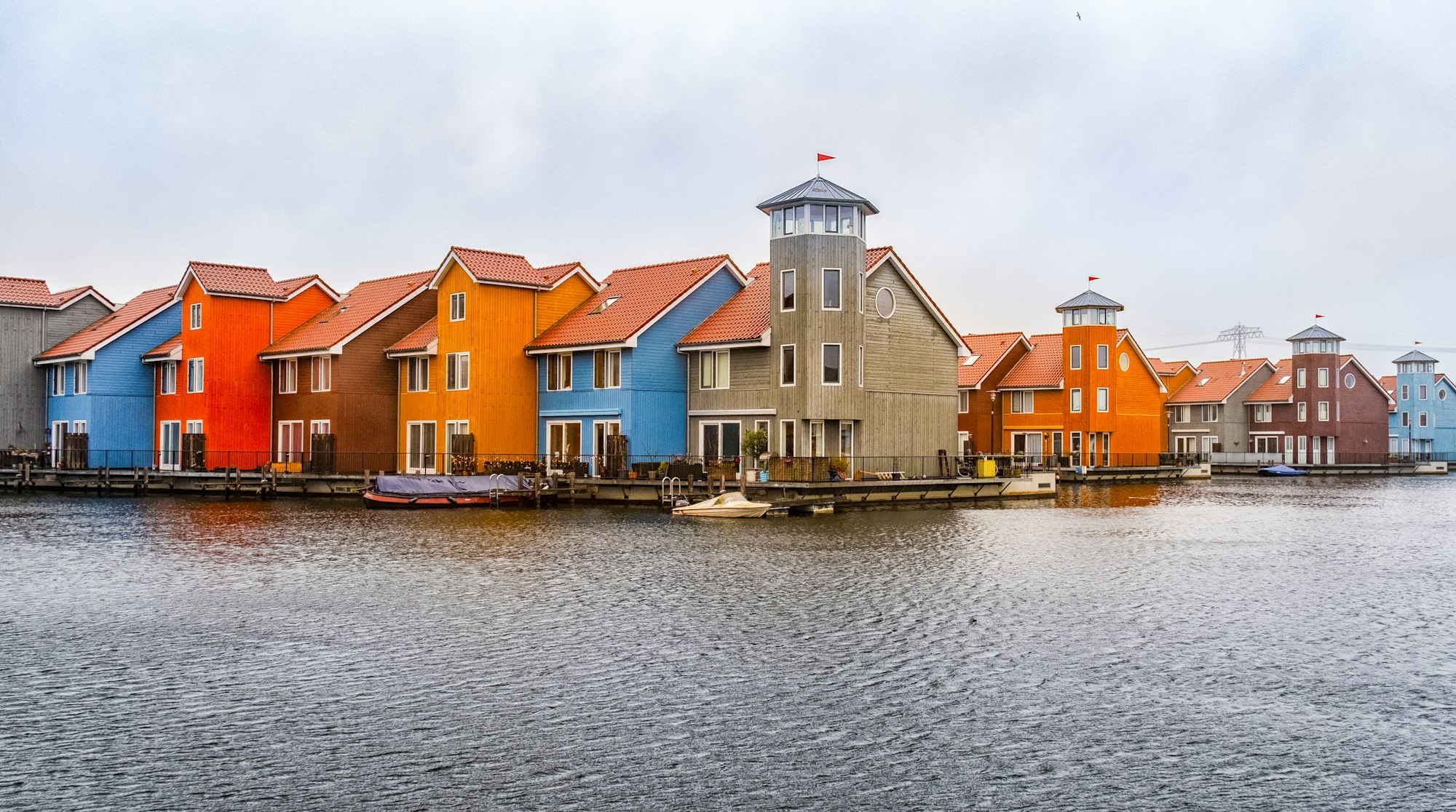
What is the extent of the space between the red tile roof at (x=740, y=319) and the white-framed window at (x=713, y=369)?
29.5 inches

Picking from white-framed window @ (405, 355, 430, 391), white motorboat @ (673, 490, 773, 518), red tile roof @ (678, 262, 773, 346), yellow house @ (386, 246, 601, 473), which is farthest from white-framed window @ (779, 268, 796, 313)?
white-framed window @ (405, 355, 430, 391)

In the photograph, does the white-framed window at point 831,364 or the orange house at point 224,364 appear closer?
the white-framed window at point 831,364

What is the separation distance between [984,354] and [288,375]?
46242 millimetres

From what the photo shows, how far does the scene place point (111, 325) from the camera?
71.1 meters

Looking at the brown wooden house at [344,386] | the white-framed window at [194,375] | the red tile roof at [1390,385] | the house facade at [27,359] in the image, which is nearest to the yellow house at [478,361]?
the brown wooden house at [344,386]

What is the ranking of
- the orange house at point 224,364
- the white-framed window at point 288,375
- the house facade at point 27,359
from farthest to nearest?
1. the house facade at point 27,359
2. the orange house at point 224,364
3. the white-framed window at point 288,375

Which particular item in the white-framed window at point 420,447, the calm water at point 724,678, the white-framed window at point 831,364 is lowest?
the calm water at point 724,678

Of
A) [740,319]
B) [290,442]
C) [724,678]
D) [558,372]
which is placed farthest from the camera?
[290,442]

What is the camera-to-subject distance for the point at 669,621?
20828 mm

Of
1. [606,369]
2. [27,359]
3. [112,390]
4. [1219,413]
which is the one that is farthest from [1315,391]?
[27,359]

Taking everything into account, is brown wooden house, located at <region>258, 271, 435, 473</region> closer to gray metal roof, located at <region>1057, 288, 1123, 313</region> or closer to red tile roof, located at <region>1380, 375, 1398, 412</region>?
gray metal roof, located at <region>1057, 288, 1123, 313</region>

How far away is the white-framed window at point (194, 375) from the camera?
63688 millimetres

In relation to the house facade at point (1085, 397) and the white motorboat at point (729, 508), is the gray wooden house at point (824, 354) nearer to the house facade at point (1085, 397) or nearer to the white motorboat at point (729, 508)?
the white motorboat at point (729, 508)

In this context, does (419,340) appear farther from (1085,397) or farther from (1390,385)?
(1390,385)
